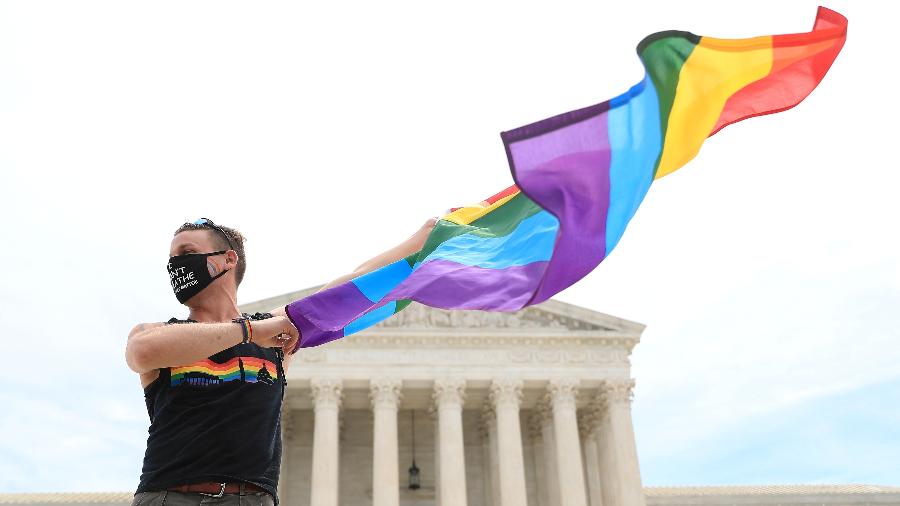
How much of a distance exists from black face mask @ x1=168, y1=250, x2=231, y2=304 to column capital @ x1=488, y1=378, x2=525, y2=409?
29.4 metres

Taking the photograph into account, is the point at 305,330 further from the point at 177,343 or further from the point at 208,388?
the point at 177,343

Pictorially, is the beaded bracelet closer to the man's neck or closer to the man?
the man

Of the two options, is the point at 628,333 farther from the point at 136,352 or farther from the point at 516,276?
the point at 136,352

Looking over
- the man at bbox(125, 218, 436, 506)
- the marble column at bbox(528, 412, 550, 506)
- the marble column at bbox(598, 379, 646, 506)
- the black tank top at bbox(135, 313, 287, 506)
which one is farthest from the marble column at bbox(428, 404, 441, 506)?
the black tank top at bbox(135, 313, 287, 506)

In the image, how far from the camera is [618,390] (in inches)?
1304

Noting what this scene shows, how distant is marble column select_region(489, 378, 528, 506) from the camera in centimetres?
3080

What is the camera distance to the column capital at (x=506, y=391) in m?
32.6

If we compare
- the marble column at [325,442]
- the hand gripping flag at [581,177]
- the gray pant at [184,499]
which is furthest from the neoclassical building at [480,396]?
the gray pant at [184,499]

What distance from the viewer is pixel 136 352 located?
11.3 ft

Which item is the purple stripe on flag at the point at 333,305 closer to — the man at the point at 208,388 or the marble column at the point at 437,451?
the man at the point at 208,388

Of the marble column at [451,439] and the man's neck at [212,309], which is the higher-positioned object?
the marble column at [451,439]

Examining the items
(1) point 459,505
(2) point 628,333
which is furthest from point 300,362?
(2) point 628,333

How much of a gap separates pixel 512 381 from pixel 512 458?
3.17 m

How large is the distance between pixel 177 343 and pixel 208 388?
1.13ft
